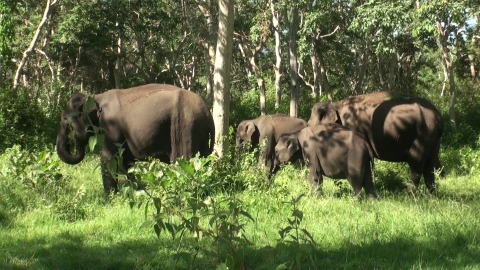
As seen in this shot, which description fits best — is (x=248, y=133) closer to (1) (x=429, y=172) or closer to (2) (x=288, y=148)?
(2) (x=288, y=148)

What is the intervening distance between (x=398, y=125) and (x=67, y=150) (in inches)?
208

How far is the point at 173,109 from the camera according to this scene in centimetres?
898

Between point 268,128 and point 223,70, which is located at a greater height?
point 223,70

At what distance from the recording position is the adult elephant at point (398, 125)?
1047 cm

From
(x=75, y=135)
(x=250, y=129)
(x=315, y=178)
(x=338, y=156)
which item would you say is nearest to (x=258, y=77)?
(x=250, y=129)

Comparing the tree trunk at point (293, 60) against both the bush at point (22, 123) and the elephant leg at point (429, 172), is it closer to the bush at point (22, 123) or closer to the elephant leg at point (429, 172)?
the bush at point (22, 123)

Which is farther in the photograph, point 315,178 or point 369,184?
point 315,178

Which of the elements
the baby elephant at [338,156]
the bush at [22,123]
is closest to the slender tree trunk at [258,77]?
the bush at [22,123]

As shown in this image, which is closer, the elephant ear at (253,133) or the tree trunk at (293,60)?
the elephant ear at (253,133)

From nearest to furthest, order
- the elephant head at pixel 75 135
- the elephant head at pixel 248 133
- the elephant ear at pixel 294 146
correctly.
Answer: the elephant head at pixel 75 135 < the elephant ear at pixel 294 146 < the elephant head at pixel 248 133

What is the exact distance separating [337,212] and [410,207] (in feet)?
2.72

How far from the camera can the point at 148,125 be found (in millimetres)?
8977

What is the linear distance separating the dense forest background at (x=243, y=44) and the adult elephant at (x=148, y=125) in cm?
607

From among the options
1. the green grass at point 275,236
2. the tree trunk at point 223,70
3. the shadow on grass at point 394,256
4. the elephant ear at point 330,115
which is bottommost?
the shadow on grass at point 394,256
